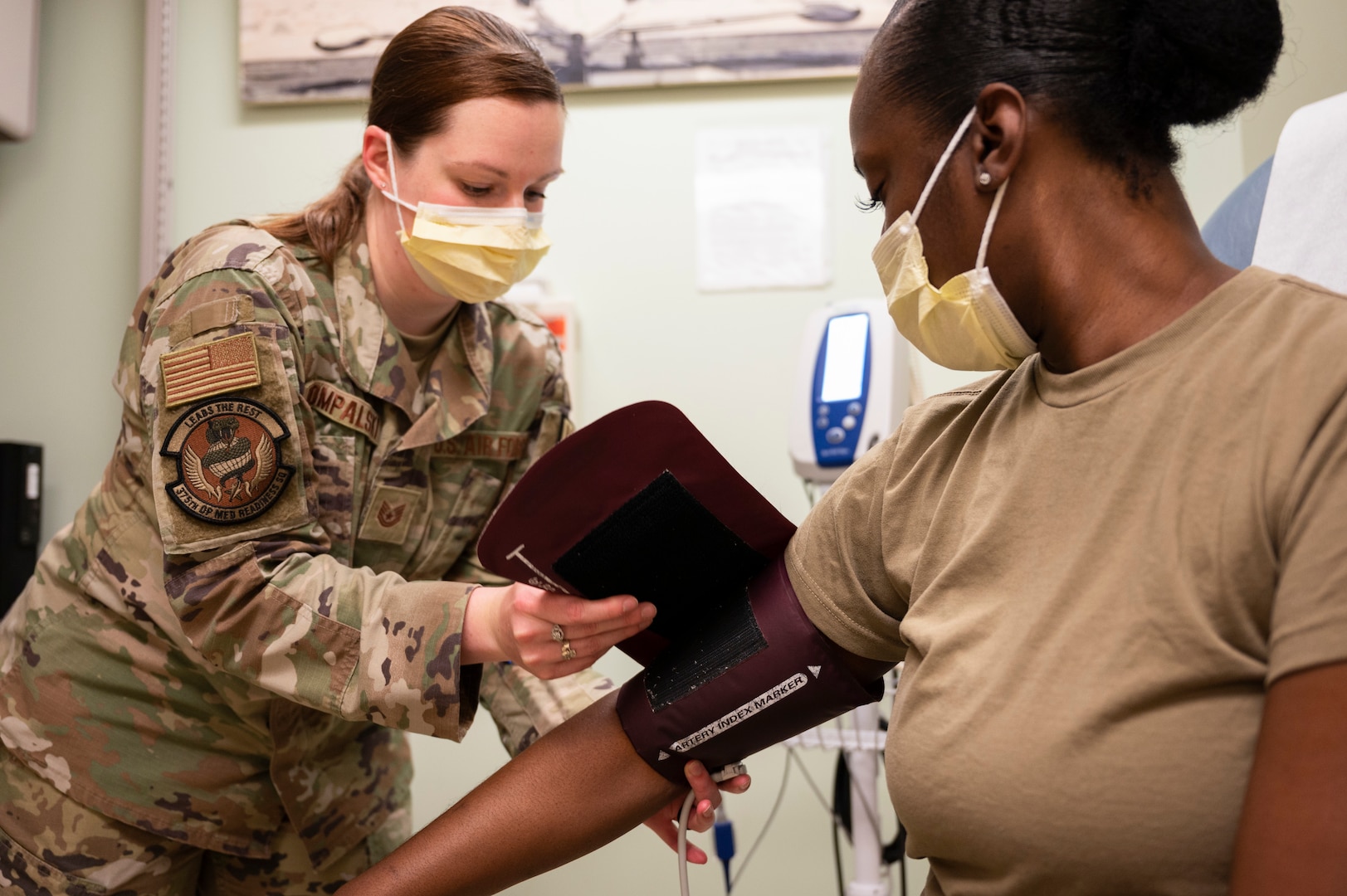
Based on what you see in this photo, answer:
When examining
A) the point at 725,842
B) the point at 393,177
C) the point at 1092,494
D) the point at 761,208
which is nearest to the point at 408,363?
the point at 393,177

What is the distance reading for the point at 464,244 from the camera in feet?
4.46

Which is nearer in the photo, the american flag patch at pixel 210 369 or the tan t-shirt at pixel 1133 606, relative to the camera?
the tan t-shirt at pixel 1133 606

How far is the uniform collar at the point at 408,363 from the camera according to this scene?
1.36 m

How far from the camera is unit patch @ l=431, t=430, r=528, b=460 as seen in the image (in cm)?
147

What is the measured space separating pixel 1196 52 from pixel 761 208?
1.67 m

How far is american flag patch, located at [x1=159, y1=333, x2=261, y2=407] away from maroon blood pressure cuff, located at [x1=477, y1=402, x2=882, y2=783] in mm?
355

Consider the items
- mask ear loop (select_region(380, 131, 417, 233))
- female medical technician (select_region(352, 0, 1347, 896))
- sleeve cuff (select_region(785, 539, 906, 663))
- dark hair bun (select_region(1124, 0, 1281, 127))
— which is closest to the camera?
female medical technician (select_region(352, 0, 1347, 896))

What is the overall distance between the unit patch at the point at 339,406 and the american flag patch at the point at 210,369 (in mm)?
120

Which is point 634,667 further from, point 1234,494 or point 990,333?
point 1234,494

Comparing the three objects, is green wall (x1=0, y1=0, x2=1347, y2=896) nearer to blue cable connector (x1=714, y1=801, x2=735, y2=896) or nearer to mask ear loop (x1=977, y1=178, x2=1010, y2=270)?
blue cable connector (x1=714, y1=801, x2=735, y2=896)

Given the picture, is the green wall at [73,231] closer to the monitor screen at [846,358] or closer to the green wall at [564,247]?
the green wall at [564,247]

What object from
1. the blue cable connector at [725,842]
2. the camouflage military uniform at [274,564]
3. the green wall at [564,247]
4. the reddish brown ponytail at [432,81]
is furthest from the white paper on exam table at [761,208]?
the blue cable connector at [725,842]

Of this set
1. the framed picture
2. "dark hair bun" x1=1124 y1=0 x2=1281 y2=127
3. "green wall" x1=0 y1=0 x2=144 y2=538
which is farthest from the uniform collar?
"green wall" x1=0 y1=0 x2=144 y2=538

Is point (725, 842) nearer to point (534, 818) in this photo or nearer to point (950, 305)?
point (534, 818)
